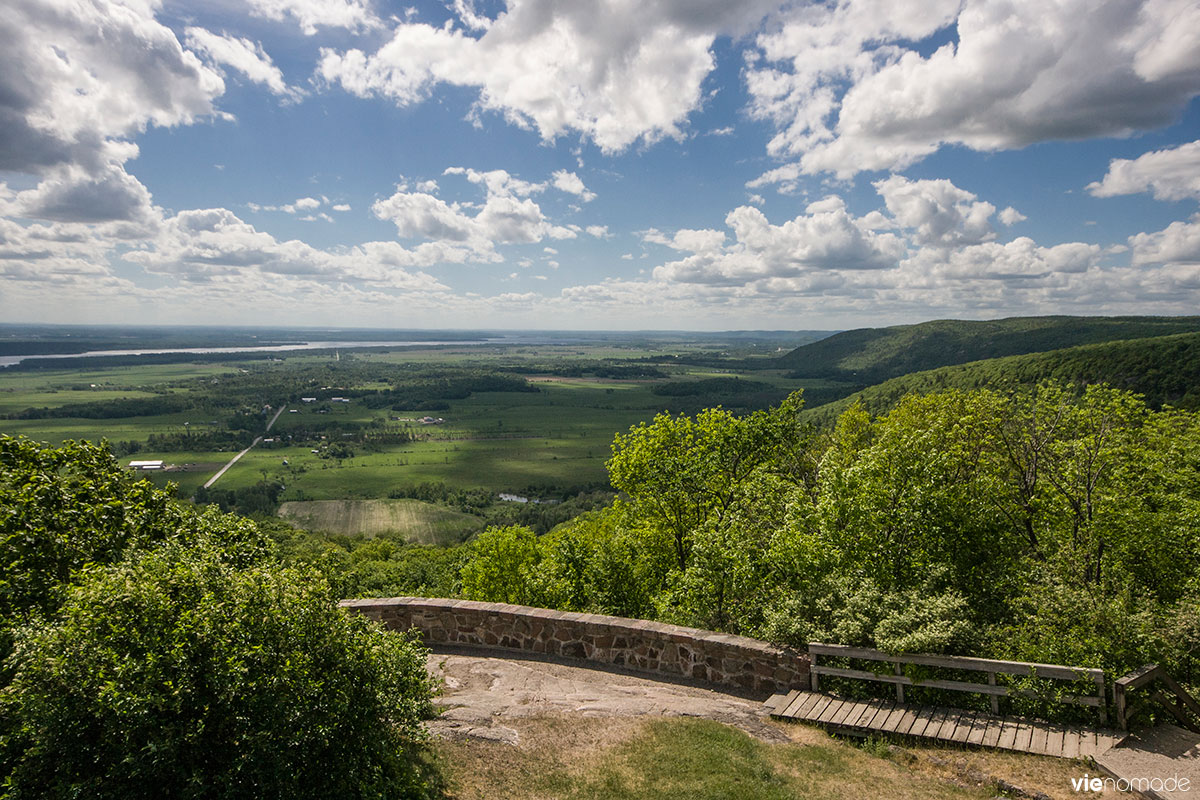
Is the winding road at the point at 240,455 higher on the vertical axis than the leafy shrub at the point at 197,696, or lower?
lower

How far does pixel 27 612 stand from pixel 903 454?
1456 centimetres

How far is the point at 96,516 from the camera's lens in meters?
8.52

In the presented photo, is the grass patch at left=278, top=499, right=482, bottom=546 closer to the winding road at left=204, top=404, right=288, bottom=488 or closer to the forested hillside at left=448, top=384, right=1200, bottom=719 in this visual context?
the winding road at left=204, top=404, right=288, bottom=488

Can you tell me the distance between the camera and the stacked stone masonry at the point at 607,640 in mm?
10133

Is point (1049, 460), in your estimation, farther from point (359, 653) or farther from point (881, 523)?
point (359, 653)

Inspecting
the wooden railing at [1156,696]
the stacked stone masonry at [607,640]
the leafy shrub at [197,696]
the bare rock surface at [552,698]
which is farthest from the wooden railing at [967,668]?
the leafy shrub at [197,696]

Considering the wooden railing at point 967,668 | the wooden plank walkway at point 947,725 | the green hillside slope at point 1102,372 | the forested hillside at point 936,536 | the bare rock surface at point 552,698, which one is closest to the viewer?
the wooden plank walkway at point 947,725

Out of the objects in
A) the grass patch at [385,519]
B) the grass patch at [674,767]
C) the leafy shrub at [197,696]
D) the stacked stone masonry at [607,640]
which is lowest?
the grass patch at [385,519]

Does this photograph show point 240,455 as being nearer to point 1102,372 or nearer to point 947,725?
point 947,725

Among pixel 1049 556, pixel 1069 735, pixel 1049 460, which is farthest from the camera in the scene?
pixel 1049 460

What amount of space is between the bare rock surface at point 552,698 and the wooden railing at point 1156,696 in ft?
13.4

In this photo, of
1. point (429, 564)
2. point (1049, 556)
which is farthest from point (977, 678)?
point (429, 564)

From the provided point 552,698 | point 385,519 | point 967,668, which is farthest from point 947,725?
point 385,519

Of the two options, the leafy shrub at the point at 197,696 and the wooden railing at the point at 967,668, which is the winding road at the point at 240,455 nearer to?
the leafy shrub at the point at 197,696
